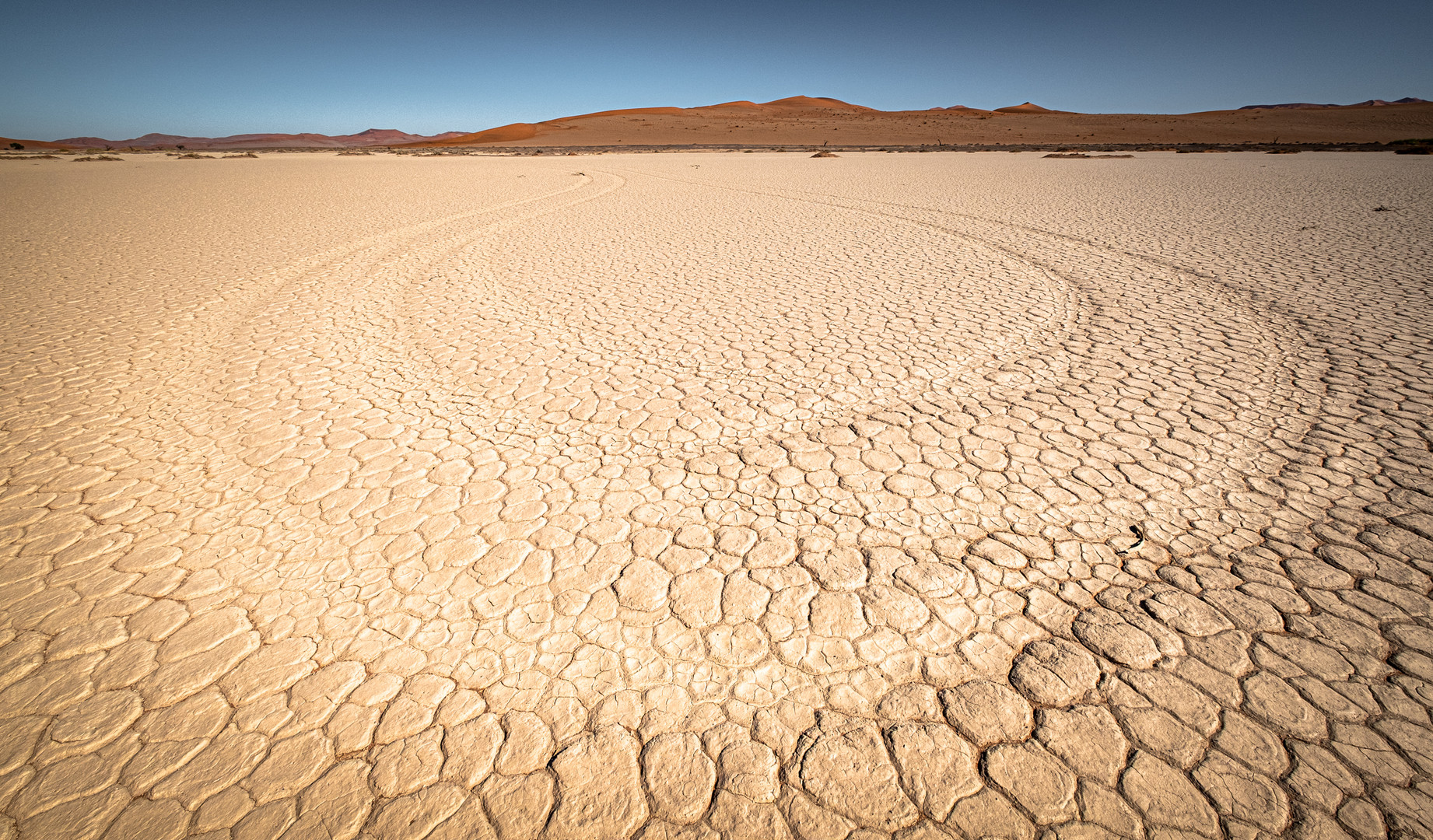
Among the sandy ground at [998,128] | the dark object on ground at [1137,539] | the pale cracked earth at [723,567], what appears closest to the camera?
the pale cracked earth at [723,567]

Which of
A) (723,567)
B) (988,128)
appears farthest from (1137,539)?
(988,128)

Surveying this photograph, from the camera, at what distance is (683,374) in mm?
4109

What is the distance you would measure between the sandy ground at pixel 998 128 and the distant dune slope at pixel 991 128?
0.25ft

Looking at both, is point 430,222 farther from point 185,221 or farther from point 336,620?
point 336,620

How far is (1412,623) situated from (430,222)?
12428 mm

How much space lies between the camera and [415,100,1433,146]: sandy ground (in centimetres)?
3762

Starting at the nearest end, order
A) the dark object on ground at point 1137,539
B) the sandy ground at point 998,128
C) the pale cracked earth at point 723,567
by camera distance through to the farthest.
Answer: the pale cracked earth at point 723,567, the dark object on ground at point 1137,539, the sandy ground at point 998,128

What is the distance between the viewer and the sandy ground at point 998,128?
1481 inches

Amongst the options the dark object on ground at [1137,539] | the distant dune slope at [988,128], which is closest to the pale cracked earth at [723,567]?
the dark object on ground at [1137,539]

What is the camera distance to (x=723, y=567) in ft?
7.72

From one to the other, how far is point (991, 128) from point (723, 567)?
5732 centimetres

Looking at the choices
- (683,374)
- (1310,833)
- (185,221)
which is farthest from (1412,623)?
(185,221)

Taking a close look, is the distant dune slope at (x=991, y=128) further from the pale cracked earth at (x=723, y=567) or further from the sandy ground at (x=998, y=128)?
the pale cracked earth at (x=723, y=567)

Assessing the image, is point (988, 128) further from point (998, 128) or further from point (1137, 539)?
point (1137, 539)
